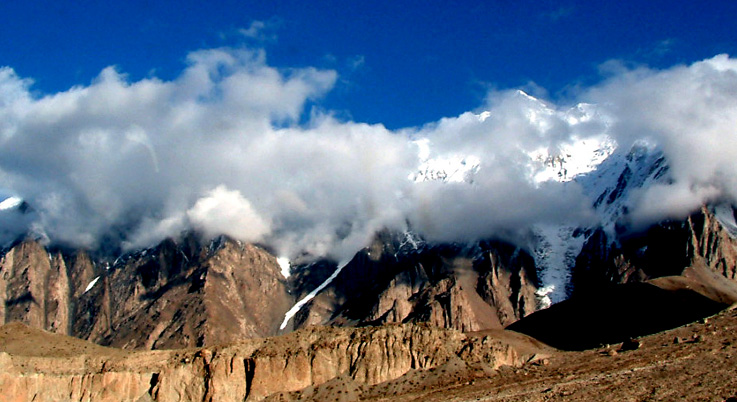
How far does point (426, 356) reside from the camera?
13475cm

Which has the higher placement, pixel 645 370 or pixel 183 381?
pixel 183 381

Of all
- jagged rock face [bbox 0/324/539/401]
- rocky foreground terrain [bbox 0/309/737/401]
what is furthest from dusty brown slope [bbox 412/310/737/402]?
jagged rock face [bbox 0/324/539/401]

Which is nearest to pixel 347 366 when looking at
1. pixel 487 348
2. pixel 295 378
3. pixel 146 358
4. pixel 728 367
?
pixel 295 378

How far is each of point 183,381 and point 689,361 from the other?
7414 centimetres

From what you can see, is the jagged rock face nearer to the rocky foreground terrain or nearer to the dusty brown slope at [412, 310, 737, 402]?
the rocky foreground terrain

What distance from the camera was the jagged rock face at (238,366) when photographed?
129125mm

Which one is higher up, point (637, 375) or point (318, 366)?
point (318, 366)

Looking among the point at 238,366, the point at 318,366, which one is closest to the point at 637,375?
the point at 318,366

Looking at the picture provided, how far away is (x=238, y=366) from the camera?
13262 centimetres

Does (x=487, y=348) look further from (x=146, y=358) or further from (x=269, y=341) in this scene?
(x=146, y=358)

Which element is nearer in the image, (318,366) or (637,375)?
(637,375)

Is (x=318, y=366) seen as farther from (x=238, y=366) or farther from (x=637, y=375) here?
(x=637, y=375)

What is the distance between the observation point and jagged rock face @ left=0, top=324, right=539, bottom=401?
129 metres

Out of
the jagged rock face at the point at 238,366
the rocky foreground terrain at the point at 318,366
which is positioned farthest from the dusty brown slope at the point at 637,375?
the jagged rock face at the point at 238,366
